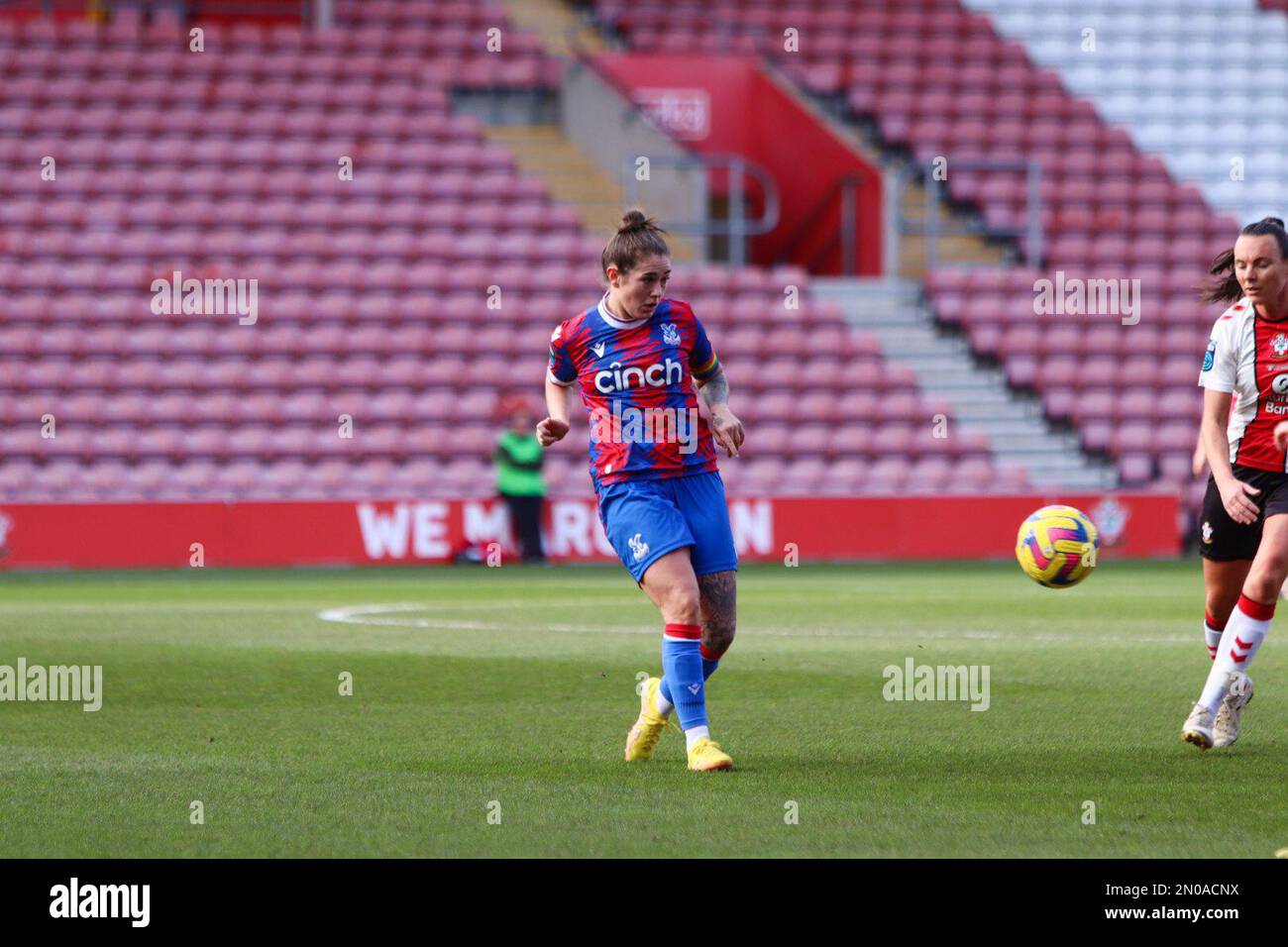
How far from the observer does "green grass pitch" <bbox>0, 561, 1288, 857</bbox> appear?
5.75 metres

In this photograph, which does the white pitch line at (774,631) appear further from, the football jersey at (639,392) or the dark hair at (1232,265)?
the football jersey at (639,392)

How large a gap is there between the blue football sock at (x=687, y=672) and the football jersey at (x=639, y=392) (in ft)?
2.01

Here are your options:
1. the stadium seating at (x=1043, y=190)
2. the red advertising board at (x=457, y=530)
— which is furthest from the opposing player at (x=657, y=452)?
the stadium seating at (x=1043, y=190)

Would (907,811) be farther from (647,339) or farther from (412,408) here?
(412,408)

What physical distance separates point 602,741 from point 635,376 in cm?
152

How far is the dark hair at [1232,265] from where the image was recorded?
7395 millimetres

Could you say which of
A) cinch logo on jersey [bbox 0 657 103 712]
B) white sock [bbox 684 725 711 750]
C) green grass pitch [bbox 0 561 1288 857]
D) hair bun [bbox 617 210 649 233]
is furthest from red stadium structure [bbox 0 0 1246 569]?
white sock [bbox 684 725 711 750]

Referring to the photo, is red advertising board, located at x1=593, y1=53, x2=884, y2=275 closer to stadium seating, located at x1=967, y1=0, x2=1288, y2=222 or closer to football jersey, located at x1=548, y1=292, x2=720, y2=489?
stadium seating, located at x1=967, y1=0, x2=1288, y2=222

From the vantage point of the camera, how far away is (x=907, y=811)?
20.1 ft

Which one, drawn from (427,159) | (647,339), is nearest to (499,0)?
(427,159)

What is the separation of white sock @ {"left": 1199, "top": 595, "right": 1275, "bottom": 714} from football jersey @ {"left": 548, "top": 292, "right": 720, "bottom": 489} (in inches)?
83.4

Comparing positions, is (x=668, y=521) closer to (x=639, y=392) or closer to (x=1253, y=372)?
(x=639, y=392)

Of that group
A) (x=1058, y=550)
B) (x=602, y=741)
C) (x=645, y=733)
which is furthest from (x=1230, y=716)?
(x=602, y=741)
